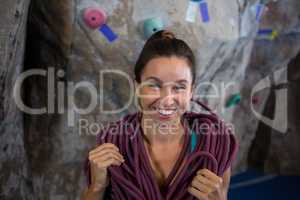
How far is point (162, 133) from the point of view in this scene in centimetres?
116

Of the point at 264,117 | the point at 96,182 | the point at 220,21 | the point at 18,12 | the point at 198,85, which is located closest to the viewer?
the point at 96,182

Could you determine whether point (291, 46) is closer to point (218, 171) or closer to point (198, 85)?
point (198, 85)

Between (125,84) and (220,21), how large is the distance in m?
0.59

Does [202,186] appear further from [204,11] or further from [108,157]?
[204,11]

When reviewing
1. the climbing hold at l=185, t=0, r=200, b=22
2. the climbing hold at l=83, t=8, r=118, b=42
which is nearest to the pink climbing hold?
the climbing hold at l=83, t=8, r=118, b=42

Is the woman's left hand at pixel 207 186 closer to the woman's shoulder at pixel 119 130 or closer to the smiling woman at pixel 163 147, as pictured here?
the smiling woman at pixel 163 147

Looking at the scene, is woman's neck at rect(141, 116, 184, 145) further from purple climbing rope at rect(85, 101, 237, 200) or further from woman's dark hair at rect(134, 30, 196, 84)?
woman's dark hair at rect(134, 30, 196, 84)

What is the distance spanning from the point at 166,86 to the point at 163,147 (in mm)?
259

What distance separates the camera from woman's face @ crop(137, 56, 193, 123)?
1021 millimetres

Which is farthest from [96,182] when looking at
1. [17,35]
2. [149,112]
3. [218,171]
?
[17,35]

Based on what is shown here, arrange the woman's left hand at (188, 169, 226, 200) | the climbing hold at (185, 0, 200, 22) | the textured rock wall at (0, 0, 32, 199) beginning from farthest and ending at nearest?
the climbing hold at (185, 0, 200, 22), the textured rock wall at (0, 0, 32, 199), the woman's left hand at (188, 169, 226, 200)

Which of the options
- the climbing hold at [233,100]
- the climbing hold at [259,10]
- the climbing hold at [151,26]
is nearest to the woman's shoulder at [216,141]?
the climbing hold at [151,26]

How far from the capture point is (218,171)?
3.58ft

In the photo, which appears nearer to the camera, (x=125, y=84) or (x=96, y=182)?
(x=96, y=182)
